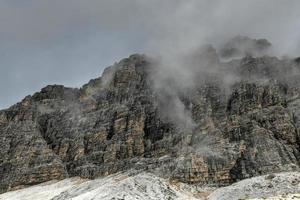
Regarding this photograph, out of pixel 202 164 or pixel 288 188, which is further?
pixel 202 164

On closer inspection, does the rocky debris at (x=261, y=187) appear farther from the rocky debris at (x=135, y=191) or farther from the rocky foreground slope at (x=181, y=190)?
the rocky debris at (x=135, y=191)

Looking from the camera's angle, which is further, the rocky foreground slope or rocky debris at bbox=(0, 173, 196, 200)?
the rocky foreground slope

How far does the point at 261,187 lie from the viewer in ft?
521

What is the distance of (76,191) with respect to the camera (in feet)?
570

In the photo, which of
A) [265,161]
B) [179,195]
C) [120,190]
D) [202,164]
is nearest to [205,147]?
[202,164]

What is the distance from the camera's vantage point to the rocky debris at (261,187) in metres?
151

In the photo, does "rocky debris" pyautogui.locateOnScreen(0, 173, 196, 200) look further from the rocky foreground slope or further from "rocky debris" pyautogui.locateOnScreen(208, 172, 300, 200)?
"rocky debris" pyautogui.locateOnScreen(208, 172, 300, 200)

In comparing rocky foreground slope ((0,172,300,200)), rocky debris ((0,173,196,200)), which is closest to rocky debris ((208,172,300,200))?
rocky foreground slope ((0,172,300,200))

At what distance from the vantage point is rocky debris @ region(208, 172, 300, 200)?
151050 millimetres

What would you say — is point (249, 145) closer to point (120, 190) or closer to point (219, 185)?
point (219, 185)

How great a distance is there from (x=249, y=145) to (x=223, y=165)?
42.9 ft

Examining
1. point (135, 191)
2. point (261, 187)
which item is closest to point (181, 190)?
point (135, 191)

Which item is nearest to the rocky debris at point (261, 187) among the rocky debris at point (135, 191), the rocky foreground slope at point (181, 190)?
the rocky foreground slope at point (181, 190)

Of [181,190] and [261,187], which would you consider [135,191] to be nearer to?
[181,190]
